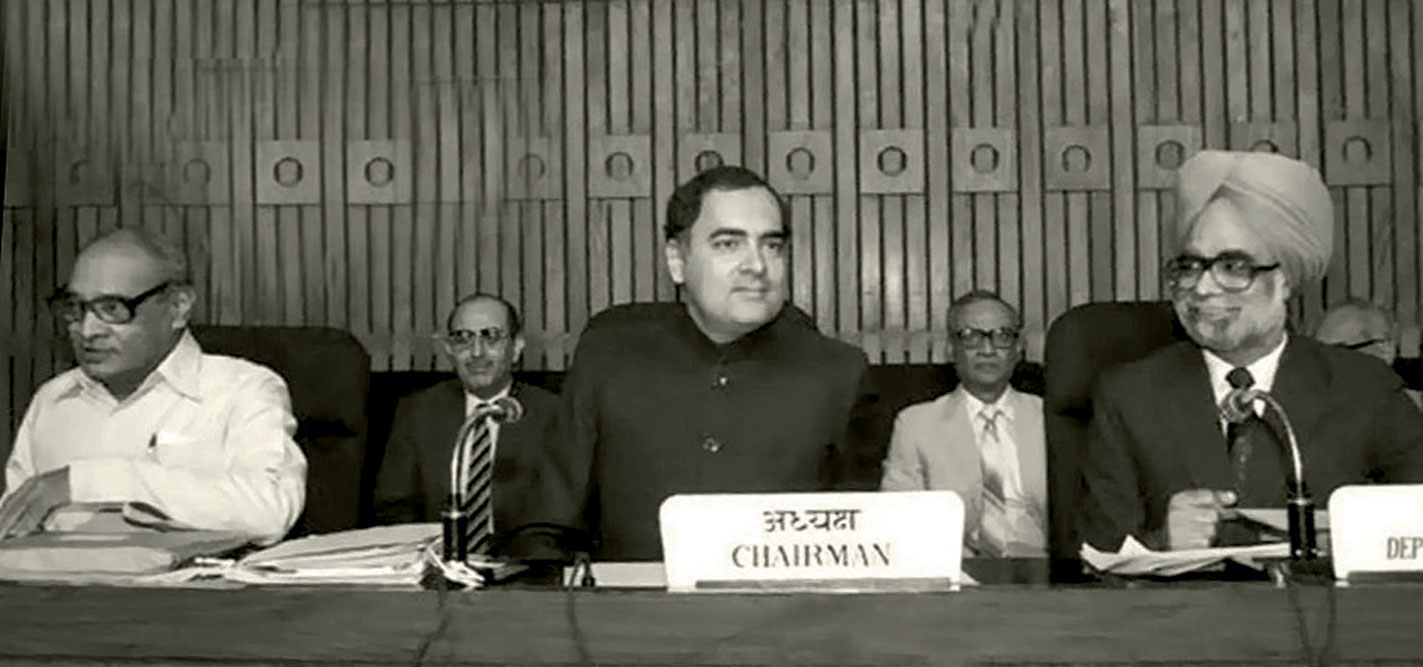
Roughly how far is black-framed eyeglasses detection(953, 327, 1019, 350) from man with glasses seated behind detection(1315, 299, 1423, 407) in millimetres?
943

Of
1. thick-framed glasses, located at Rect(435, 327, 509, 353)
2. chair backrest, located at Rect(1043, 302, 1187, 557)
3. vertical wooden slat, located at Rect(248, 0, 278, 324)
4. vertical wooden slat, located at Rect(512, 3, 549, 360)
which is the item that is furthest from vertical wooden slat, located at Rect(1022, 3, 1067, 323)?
chair backrest, located at Rect(1043, 302, 1187, 557)

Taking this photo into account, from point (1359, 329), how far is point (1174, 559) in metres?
3.45

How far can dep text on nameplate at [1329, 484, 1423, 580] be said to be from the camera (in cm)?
180

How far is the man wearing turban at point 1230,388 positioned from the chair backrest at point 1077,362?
122 millimetres

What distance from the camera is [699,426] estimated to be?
2926 millimetres

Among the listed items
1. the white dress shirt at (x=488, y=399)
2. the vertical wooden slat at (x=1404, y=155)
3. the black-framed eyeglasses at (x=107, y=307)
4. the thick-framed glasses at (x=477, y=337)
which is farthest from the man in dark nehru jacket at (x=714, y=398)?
the vertical wooden slat at (x=1404, y=155)

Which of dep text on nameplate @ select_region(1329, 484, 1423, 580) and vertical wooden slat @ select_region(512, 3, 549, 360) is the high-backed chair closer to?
dep text on nameplate @ select_region(1329, 484, 1423, 580)

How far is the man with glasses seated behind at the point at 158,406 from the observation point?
9.36ft

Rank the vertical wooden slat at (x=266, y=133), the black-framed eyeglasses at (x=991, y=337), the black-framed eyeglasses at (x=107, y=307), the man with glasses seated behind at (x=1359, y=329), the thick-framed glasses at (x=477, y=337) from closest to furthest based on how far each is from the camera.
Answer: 1. the black-framed eyeglasses at (x=107, y=307)
2. the black-framed eyeglasses at (x=991, y=337)
3. the man with glasses seated behind at (x=1359, y=329)
4. the thick-framed glasses at (x=477, y=337)
5. the vertical wooden slat at (x=266, y=133)

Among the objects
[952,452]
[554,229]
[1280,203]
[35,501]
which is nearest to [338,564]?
[35,501]

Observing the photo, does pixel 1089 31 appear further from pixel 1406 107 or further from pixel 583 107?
pixel 583 107

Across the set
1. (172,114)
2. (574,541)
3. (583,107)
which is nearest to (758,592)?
(574,541)

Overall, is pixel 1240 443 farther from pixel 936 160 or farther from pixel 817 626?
pixel 936 160

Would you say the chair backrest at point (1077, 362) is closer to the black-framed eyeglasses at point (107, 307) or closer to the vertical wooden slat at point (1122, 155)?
the black-framed eyeglasses at point (107, 307)
